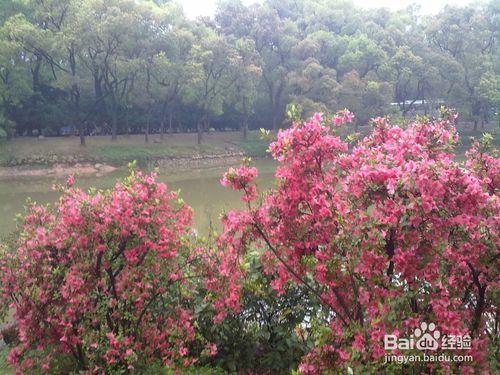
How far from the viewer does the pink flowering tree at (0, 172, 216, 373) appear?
3.90m

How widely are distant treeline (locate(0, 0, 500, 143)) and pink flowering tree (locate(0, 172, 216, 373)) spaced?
72.3ft

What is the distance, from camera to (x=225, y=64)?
29.0m

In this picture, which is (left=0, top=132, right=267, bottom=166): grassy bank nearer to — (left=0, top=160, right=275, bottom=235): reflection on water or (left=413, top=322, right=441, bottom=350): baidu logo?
(left=0, top=160, right=275, bottom=235): reflection on water

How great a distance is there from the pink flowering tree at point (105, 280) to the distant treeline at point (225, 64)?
2204 centimetres

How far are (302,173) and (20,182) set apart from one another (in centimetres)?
2163

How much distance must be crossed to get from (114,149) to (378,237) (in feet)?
86.2

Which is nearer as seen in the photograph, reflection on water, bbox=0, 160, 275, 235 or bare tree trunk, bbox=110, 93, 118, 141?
reflection on water, bbox=0, 160, 275, 235

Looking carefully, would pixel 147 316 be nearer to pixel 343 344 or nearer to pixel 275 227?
pixel 275 227

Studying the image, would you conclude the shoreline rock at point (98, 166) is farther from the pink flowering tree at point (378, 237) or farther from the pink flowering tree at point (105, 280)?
the pink flowering tree at point (378, 237)

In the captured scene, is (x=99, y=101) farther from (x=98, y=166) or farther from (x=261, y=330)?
(x=261, y=330)

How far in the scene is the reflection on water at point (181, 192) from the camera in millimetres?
15453

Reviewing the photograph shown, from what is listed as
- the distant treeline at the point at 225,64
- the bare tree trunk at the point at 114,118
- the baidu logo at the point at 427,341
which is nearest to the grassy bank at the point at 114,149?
the bare tree trunk at the point at 114,118

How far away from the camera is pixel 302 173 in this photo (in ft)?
12.1

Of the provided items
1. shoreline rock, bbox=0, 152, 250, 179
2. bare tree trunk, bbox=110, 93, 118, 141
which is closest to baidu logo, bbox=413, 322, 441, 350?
shoreline rock, bbox=0, 152, 250, 179
